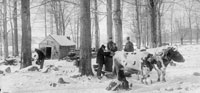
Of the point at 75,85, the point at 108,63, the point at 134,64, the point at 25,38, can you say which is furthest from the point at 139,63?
the point at 25,38

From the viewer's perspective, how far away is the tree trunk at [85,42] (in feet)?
25.7

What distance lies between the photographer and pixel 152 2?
12.5 meters

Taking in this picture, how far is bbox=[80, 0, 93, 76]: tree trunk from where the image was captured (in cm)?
783

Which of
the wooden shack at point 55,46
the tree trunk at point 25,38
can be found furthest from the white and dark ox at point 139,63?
the wooden shack at point 55,46

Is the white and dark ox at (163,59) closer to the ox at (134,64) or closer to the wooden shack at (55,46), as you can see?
the ox at (134,64)

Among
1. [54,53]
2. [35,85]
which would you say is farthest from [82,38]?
[54,53]

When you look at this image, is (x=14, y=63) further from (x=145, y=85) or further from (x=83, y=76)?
(x=145, y=85)

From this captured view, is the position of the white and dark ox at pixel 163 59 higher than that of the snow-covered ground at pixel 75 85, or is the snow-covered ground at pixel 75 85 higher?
the white and dark ox at pixel 163 59

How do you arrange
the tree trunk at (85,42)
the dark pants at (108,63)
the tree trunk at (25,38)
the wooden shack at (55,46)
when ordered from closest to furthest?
1. the tree trunk at (85,42)
2. the dark pants at (108,63)
3. the tree trunk at (25,38)
4. the wooden shack at (55,46)

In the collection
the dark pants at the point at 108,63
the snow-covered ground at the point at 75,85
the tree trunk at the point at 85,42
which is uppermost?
the tree trunk at the point at 85,42

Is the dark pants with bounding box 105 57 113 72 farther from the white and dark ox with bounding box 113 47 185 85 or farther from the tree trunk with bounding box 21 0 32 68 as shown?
the tree trunk with bounding box 21 0 32 68

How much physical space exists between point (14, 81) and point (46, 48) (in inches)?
610

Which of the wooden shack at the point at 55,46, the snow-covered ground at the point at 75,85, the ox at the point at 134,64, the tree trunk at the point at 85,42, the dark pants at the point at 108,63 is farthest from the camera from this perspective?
the wooden shack at the point at 55,46

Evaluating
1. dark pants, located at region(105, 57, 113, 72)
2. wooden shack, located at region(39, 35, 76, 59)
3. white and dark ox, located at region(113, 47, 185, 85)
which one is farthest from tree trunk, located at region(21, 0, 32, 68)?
wooden shack, located at region(39, 35, 76, 59)
